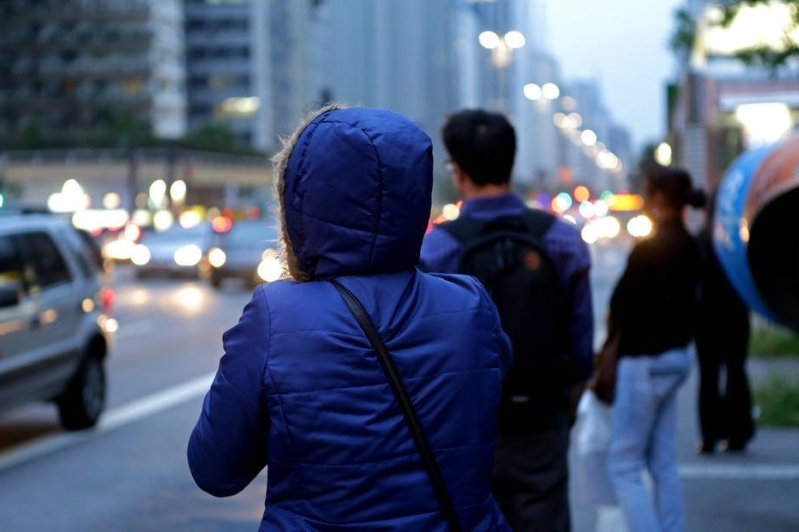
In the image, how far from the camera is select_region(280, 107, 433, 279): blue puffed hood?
108 inches

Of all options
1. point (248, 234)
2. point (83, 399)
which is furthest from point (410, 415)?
point (248, 234)

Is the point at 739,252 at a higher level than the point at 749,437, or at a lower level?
higher

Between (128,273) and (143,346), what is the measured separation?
23.4 metres

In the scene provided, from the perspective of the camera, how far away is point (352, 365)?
2.69m

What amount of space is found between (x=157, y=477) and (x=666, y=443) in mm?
4402

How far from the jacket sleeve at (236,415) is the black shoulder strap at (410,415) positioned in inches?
7.9

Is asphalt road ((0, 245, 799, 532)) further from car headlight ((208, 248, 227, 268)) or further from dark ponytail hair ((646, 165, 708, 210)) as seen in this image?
car headlight ((208, 248, 227, 268))

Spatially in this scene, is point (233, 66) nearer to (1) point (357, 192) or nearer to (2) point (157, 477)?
(2) point (157, 477)

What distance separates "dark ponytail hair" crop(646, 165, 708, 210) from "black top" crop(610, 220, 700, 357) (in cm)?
27

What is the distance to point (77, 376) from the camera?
37.2ft

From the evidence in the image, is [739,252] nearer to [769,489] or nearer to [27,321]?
[769,489]

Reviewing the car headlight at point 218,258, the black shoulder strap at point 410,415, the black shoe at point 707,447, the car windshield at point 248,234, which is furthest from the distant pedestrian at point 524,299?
the car headlight at point 218,258

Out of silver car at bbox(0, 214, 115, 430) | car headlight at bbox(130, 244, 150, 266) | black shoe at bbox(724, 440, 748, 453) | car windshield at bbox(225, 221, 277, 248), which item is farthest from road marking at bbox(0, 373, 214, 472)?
car headlight at bbox(130, 244, 150, 266)

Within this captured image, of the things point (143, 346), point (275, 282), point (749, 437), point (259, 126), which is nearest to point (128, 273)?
point (143, 346)
